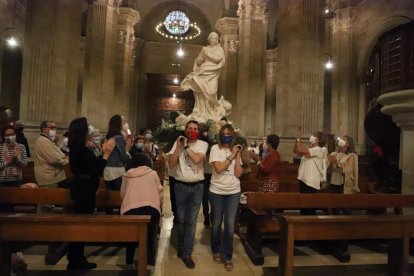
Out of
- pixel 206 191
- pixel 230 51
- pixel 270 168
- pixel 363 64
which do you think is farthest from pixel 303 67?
pixel 230 51

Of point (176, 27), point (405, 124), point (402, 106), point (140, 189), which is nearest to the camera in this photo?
point (140, 189)

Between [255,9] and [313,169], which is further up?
[255,9]

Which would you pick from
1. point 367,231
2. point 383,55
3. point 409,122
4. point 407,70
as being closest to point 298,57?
point 383,55

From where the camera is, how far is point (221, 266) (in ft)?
14.6

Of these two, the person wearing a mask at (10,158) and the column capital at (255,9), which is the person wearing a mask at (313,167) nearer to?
the person wearing a mask at (10,158)

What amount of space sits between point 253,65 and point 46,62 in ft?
34.4

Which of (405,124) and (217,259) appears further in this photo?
(405,124)

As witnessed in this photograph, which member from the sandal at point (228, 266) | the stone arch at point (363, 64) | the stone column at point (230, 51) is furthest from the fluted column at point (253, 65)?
the sandal at point (228, 266)

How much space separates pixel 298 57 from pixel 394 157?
5.16m

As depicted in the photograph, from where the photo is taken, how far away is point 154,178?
4090 millimetres

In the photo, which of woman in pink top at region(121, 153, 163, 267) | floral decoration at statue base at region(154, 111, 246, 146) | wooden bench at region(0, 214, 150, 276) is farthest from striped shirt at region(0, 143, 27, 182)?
floral decoration at statue base at region(154, 111, 246, 146)

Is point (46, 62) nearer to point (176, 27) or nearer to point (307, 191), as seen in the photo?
point (307, 191)

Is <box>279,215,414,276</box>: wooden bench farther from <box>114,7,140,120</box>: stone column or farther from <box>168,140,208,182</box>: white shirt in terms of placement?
<box>114,7,140,120</box>: stone column

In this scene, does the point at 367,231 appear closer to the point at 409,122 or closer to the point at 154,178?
the point at 154,178
